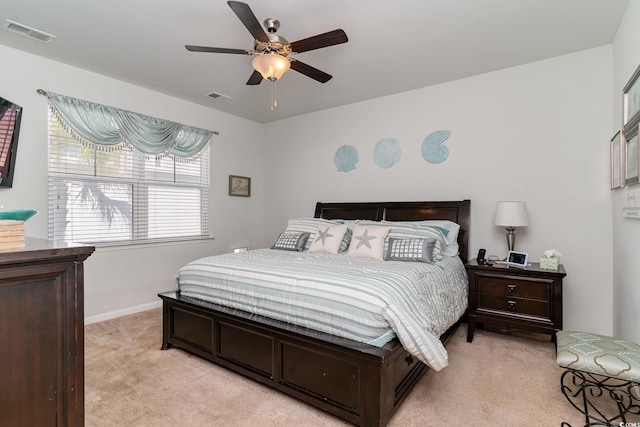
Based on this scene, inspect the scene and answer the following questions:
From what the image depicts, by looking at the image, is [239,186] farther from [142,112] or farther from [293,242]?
[293,242]

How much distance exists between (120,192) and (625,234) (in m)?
4.84

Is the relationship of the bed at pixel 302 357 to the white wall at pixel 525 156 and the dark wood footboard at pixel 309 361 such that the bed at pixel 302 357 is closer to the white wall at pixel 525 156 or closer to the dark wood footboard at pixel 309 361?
the dark wood footboard at pixel 309 361

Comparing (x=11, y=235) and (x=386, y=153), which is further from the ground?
(x=386, y=153)

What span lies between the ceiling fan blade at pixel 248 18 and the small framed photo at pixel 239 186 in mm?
3016

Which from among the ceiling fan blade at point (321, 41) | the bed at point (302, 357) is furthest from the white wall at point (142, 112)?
the ceiling fan blade at point (321, 41)

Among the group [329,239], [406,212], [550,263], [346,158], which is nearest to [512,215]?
[550,263]

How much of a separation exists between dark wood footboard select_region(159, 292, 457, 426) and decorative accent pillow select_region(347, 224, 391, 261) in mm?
1129

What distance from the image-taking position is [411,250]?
299cm

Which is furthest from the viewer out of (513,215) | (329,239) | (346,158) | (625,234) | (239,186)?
(239,186)

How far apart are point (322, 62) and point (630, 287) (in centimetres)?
311

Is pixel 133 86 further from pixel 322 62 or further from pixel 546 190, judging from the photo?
pixel 546 190

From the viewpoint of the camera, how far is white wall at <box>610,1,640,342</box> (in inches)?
84.9

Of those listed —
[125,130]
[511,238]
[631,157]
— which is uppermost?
[125,130]

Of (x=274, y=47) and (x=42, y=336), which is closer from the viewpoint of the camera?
(x=42, y=336)
